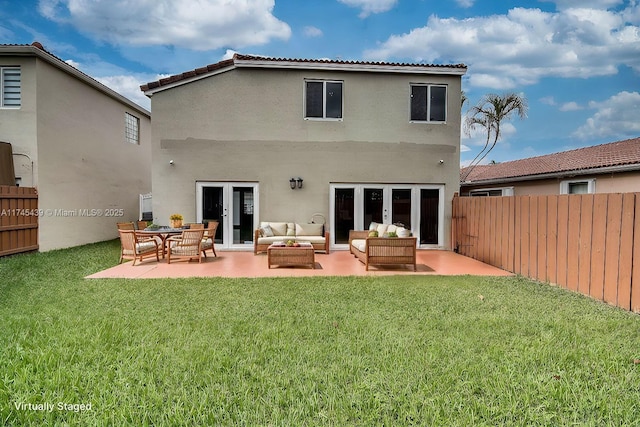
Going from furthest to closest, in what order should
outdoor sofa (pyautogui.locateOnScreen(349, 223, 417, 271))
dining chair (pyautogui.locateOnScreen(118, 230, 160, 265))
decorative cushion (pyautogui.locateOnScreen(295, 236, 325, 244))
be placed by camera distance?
decorative cushion (pyautogui.locateOnScreen(295, 236, 325, 244)) < dining chair (pyautogui.locateOnScreen(118, 230, 160, 265)) < outdoor sofa (pyautogui.locateOnScreen(349, 223, 417, 271))

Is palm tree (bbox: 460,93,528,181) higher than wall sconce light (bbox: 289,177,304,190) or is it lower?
higher

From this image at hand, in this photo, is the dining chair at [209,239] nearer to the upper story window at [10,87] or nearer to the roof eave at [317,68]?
the roof eave at [317,68]

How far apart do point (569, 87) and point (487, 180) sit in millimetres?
7021

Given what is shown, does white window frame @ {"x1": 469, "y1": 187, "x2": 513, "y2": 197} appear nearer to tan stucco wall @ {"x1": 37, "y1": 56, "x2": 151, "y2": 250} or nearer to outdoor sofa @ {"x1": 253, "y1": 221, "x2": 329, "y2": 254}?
outdoor sofa @ {"x1": 253, "y1": 221, "x2": 329, "y2": 254}

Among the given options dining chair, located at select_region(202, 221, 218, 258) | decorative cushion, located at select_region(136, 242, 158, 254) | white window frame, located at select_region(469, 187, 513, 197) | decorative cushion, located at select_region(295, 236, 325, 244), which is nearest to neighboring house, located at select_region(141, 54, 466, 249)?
decorative cushion, located at select_region(295, 236, 325, 244)

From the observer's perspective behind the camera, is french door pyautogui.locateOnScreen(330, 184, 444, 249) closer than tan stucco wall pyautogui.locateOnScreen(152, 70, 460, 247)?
No

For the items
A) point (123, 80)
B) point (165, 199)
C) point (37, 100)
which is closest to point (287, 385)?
point (165, 199)

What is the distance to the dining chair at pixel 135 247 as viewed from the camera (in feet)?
30.5

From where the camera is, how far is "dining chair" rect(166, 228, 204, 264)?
9.72m

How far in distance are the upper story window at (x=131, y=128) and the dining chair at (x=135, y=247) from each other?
998 cm

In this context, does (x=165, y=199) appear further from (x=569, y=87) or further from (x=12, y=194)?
(x=569, y=87)

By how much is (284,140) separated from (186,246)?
537 cm

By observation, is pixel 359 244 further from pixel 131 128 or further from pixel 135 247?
pixel 131 128

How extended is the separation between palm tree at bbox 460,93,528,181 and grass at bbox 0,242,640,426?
16167 mm
